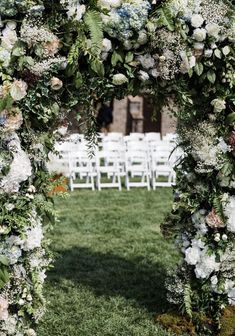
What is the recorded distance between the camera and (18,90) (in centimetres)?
485

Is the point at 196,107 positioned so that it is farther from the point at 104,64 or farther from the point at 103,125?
the point at 103,125

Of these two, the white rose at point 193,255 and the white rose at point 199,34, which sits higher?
the white rose at point 199,34

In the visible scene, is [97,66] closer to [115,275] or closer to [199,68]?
[199,68]

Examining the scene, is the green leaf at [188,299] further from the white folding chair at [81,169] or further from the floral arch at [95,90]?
the white folding chair at [81,169]

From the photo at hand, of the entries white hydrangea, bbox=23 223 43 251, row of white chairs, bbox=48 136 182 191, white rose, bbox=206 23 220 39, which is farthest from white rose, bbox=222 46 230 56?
row of white chairs, bbox=48 136 182 191

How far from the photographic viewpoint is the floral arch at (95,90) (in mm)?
4867

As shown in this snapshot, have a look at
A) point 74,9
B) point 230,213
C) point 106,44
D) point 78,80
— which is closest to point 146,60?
point 106,44

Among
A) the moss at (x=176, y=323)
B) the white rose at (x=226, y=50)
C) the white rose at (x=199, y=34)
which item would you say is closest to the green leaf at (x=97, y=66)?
the white rose at (x=199, y=34)

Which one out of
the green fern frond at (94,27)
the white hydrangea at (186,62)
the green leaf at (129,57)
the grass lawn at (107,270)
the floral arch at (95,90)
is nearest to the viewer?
the green fern frond at (94,27)

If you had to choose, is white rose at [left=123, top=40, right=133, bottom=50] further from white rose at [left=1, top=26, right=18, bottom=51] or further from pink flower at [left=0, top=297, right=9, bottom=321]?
pink flower at [left=0, top=297, right=9, bottom=321]

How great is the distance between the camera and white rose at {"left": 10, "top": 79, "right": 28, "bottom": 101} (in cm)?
484

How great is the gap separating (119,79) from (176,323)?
8.22 feet

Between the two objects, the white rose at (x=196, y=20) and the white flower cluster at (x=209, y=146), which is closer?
the white rose at (x=196, y=20)

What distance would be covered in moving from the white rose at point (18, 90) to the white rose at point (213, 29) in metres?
1.54
